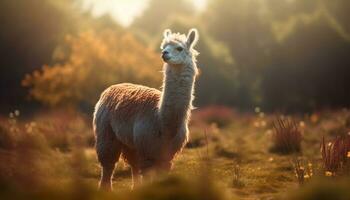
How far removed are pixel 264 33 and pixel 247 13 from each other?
246 centimetres

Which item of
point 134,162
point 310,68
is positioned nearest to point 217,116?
point 310,68

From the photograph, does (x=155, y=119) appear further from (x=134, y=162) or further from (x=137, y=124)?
(x=134, y=162)

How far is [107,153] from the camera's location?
9164 millimetres

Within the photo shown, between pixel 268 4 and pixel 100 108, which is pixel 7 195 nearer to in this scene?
pixel 100 108

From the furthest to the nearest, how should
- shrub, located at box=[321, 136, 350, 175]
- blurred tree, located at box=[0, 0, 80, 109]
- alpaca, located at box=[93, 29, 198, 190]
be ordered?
blurred tree, located at box=[0, 0, 80, 109]
shrub, located at box=[321, 136, 350, 175]
alpaca, located at box=[93, 29, 198, 190]

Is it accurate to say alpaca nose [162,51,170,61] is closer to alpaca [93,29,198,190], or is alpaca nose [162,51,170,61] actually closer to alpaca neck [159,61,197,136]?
alpaca [93,29,198,190]

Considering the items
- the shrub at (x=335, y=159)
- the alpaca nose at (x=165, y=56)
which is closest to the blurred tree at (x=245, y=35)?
the shrub at (x=335, y=159)

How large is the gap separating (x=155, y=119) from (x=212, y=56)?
84.6 ft

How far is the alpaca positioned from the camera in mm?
8016

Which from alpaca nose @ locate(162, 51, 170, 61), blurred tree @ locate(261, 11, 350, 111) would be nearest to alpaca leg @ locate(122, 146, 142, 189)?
alpaca nose @ locate(162, 51, 170, 61)

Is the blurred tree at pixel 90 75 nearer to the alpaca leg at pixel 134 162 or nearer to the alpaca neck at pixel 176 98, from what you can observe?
the alpaca leg at pixel 134 162

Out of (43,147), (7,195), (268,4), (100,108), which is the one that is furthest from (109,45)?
(7,195)

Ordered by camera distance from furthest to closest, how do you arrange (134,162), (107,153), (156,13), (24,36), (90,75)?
(156,13), (24,36), (90,75), (134,162), (107,153)

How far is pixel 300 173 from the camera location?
8.30 metres
